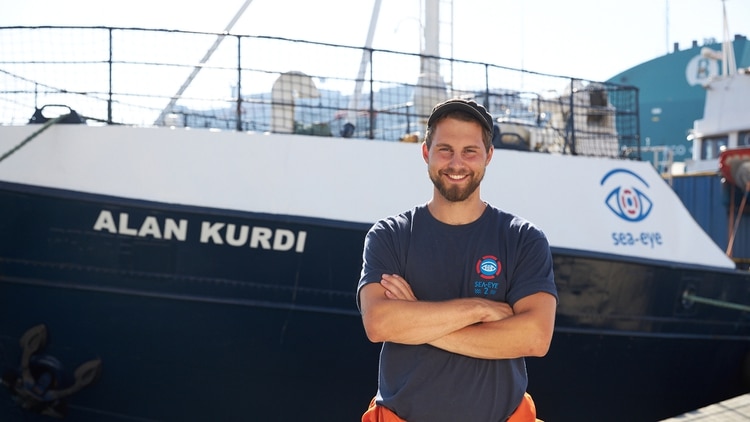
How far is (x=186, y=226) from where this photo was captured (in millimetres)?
4559

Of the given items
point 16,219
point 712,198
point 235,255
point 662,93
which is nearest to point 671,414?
point 235,255

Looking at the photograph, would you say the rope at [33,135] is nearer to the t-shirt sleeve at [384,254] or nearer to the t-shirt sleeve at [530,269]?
the t-shirt sleeve at [384,254]

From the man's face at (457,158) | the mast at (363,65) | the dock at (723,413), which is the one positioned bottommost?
the dock at (723,413)

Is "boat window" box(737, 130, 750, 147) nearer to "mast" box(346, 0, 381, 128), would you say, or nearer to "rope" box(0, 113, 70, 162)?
"mast" box(346, 0, 381, 128)

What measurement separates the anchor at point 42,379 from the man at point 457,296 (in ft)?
10.1

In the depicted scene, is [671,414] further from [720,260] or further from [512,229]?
[512,229]

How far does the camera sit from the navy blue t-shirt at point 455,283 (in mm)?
2027

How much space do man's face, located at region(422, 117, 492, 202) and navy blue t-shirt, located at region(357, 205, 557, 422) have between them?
0.34 ft

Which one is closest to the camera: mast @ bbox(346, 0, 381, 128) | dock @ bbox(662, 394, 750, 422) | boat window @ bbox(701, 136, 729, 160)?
dock @ bbox(662, 394, 750, 422)

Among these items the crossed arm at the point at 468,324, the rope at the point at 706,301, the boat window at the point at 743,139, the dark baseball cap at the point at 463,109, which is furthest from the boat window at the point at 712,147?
the crossed arm at the point at 468,324

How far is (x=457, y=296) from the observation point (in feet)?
6.91

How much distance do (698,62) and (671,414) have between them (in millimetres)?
18661

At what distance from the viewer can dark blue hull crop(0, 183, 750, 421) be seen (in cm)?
456

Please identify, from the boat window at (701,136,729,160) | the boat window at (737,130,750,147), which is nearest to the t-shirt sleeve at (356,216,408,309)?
the boat window at (737,130,750,147)
